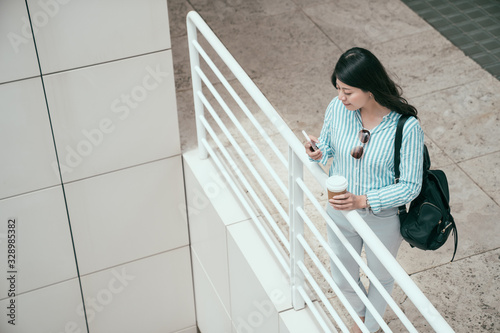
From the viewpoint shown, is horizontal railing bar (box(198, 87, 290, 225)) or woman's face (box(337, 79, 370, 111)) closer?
woman's face (box(337, 79, 370, 111))

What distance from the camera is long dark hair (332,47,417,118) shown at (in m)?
2.38

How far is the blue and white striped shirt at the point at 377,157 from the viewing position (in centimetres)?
240

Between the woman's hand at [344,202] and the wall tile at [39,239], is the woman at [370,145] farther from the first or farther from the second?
the wall tile at [39,239]

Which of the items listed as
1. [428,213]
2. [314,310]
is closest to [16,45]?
[314,310]

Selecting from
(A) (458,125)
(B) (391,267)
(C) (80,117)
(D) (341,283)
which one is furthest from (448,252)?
(C) (80,117)

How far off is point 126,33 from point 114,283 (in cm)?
171

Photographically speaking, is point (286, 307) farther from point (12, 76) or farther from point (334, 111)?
point (12, 76)

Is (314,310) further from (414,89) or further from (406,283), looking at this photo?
(414,89)

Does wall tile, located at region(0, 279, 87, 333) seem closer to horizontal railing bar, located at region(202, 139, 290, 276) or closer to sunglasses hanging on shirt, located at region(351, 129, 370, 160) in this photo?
horizontal railing bar, located at region(202, 139, 290, 276)

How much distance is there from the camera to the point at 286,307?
296 centimetres

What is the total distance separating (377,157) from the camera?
2.47 meters

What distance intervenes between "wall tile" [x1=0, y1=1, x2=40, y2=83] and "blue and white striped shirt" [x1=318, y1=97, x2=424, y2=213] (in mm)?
1435

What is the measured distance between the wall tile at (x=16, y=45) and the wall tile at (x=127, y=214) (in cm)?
A: 76

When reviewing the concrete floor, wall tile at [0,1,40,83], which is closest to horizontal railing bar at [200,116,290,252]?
the concrete floor
